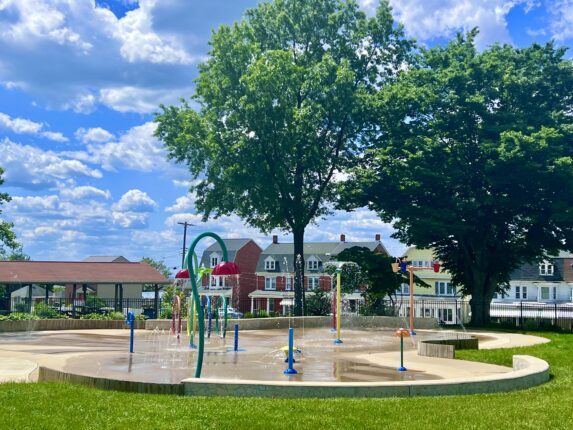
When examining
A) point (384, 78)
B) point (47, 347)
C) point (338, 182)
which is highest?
point (384, 78)

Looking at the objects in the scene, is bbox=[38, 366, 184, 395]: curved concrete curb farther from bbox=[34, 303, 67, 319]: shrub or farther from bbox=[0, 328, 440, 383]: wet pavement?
bbox=[34, 303, 67, 319]: shrub

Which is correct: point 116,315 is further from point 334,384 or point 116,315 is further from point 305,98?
point 334,384

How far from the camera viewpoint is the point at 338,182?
43219 mm

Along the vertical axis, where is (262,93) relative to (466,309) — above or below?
above

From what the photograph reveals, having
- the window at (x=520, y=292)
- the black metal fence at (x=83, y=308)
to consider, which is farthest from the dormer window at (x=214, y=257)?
the window at (x=520, y=292)

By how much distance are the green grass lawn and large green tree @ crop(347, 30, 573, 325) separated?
966 inches

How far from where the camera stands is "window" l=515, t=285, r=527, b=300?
69.6 metres

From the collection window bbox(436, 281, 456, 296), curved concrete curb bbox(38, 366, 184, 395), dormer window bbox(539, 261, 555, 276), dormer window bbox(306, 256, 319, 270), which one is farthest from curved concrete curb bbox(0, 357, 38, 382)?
window bbox(436, 281, 456, 296)

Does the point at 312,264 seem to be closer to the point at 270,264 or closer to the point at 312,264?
the point at 312,264

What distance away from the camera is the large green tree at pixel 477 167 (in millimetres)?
35406

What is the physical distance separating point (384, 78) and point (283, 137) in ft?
30.4

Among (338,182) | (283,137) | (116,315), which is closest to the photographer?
(116,315)

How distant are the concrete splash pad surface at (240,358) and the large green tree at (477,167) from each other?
10.7 meters

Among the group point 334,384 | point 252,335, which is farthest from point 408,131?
point 334,384
